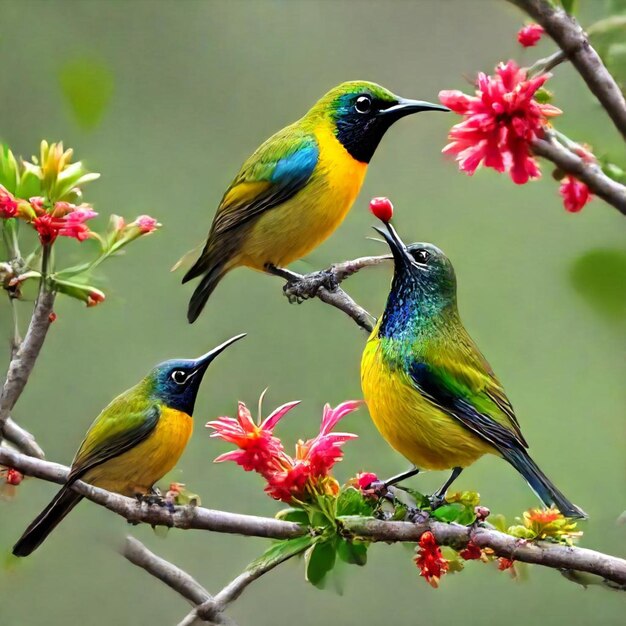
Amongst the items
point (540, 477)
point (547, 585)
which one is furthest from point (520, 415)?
point (540, 477)

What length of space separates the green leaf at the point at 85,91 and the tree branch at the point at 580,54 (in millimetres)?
872

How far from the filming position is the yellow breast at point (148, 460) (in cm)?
110

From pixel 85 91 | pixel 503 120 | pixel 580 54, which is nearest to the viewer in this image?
pixel 580 54

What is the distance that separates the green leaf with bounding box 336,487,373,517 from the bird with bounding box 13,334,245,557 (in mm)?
231

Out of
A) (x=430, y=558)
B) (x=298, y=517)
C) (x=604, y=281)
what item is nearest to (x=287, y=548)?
(x=298, y=517)

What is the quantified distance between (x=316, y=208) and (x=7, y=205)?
345mm

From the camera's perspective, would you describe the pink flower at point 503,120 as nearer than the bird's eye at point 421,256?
Yes

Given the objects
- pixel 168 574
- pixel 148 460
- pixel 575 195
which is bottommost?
pixel 168 574

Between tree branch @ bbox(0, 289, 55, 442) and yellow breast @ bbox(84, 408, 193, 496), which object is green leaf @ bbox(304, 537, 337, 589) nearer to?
yellow breast @ bbox(84, 408, 193, 496)

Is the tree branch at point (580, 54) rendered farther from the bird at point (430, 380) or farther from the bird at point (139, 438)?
the bird at point (139, 438)

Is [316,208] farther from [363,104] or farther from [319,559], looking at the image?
[319,559]

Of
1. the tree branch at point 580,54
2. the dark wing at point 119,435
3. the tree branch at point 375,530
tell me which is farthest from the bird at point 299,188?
the tree branch at point 580,54

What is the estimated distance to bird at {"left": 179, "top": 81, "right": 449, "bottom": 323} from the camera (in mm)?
1091

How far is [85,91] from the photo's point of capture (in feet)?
4.82
